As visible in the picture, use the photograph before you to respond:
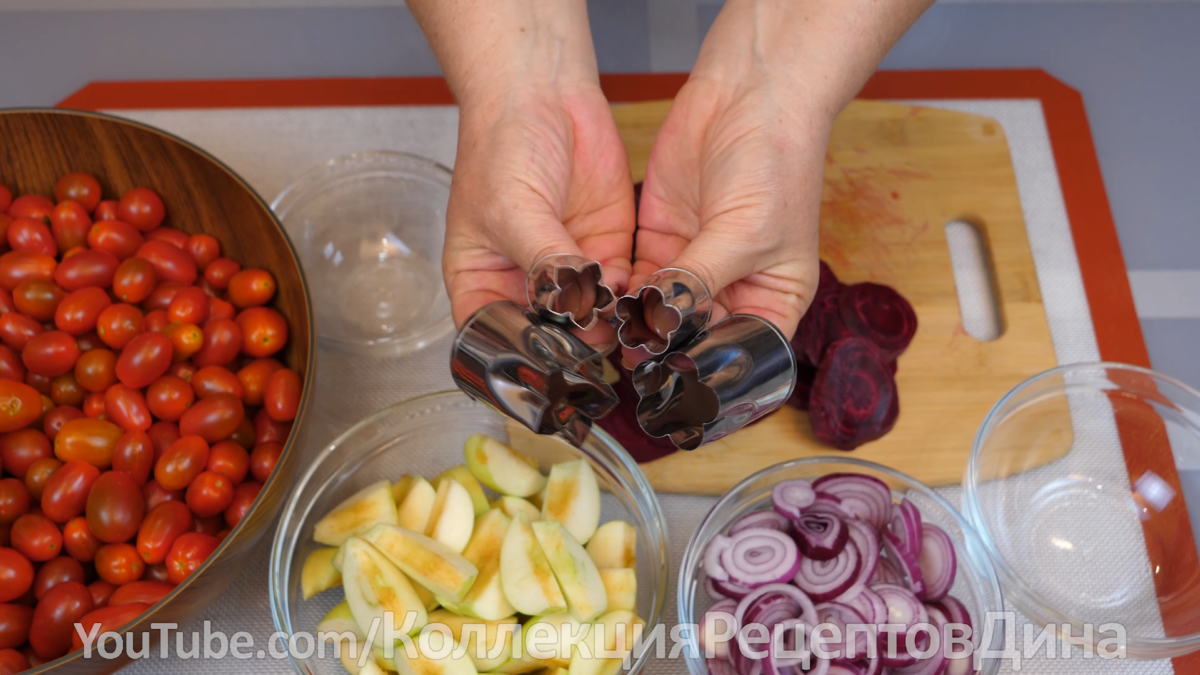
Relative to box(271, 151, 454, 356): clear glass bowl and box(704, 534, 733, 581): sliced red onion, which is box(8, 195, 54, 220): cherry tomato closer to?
box(271, 151, 454, 356): clear glass bowl

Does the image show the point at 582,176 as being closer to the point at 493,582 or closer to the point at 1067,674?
the point at 493,582

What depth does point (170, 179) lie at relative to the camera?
1617 mm

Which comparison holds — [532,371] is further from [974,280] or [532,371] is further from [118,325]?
[974,280]

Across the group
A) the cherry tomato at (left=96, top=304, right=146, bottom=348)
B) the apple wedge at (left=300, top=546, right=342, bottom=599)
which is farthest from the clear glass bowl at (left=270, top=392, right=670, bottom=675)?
the cherry tomato at (left=96, top=304, right=146, bottom=348)

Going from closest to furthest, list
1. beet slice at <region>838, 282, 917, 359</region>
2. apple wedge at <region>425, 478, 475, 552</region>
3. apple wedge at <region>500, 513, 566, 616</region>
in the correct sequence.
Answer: apple wedge at <region>500, 513, 566, 616</region>
apple wedge at <region>425, 478, 475, 552</region>
beet slice at <region>838, 282, 917, 359</region>

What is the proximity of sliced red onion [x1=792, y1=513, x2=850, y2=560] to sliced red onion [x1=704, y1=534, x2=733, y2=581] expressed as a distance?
11 centimetres

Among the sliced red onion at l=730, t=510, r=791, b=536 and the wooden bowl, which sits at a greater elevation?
the wooden bowl

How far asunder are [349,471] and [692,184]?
76 cm

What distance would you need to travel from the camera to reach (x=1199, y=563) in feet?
5.02

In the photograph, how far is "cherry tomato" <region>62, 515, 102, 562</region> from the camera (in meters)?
1.34

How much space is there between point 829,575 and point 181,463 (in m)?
0.97

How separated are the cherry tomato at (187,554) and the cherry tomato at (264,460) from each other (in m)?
0.14

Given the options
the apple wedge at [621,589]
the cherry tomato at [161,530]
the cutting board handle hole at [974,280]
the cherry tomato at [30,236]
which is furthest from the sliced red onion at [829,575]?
the cherry tomato at [30,236]

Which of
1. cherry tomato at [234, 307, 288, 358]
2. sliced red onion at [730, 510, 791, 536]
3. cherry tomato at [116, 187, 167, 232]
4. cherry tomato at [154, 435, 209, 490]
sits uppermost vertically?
cherry tomato at [116, 187, 167, 232]
